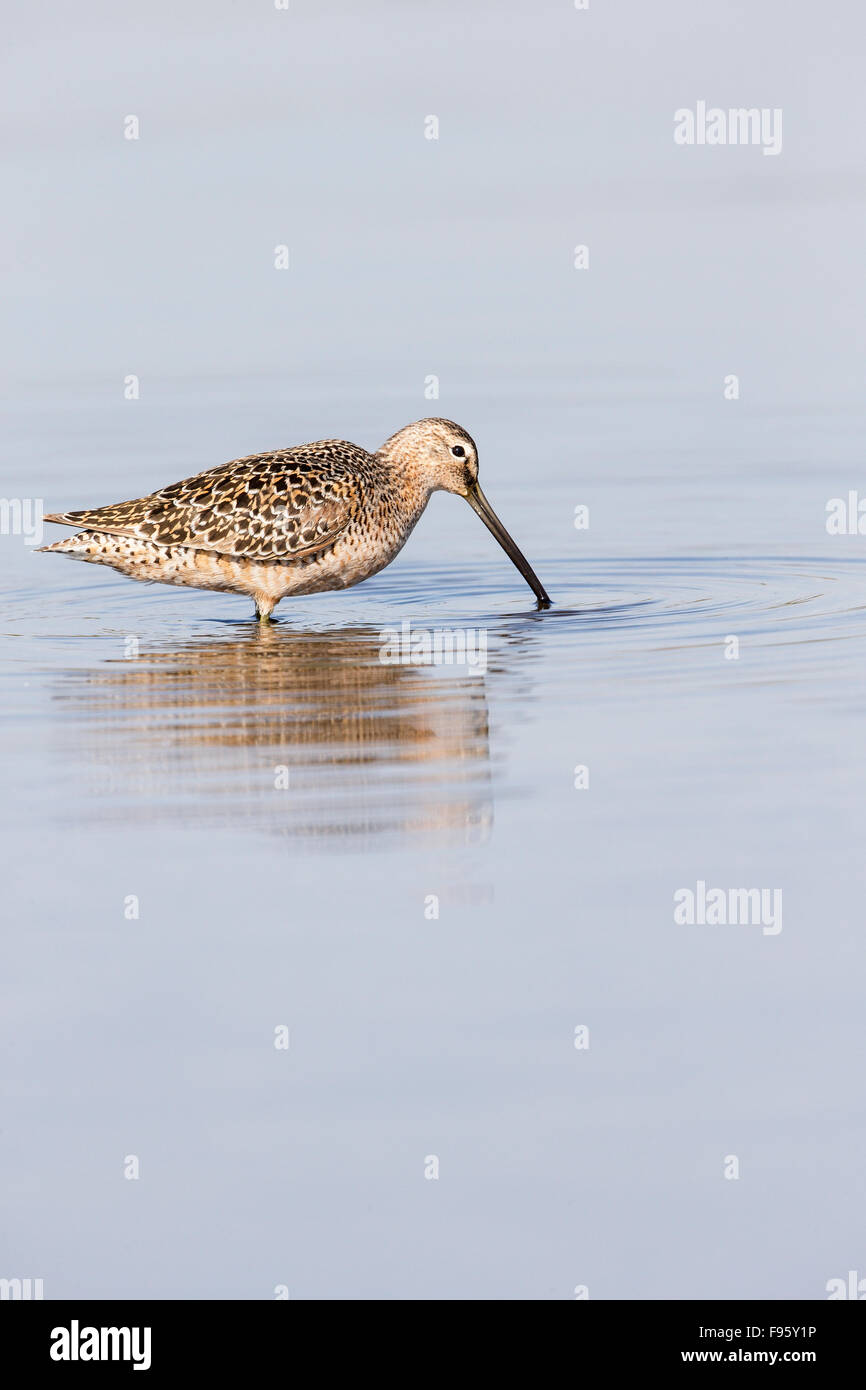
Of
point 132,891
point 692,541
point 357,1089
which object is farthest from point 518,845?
point 692,541

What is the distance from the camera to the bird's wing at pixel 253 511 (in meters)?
14.2

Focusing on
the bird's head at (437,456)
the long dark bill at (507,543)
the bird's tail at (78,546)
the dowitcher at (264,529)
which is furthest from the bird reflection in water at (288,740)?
the bird's head at (437,456)

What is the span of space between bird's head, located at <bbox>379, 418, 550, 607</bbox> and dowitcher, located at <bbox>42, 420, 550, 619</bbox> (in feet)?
1.00

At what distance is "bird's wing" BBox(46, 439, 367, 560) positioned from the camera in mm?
14227

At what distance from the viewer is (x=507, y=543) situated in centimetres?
1516

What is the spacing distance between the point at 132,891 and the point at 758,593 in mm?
6548

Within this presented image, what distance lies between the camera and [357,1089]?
734 cm

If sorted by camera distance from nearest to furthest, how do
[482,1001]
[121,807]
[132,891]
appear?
[482,1001] < [132,891] < [121,807]

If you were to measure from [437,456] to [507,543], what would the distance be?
2.33 ft

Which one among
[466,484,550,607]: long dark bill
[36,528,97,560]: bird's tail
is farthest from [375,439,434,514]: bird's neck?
[36,528,97,560]: bird's tail

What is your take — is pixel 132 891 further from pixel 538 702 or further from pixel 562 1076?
pixel 538 702

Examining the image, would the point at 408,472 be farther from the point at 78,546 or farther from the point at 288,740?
the point at 288,740

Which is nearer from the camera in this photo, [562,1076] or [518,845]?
[562,1076]

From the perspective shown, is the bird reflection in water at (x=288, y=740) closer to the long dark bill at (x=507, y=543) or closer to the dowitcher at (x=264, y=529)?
the dowitcher at (x=264, y=529)
